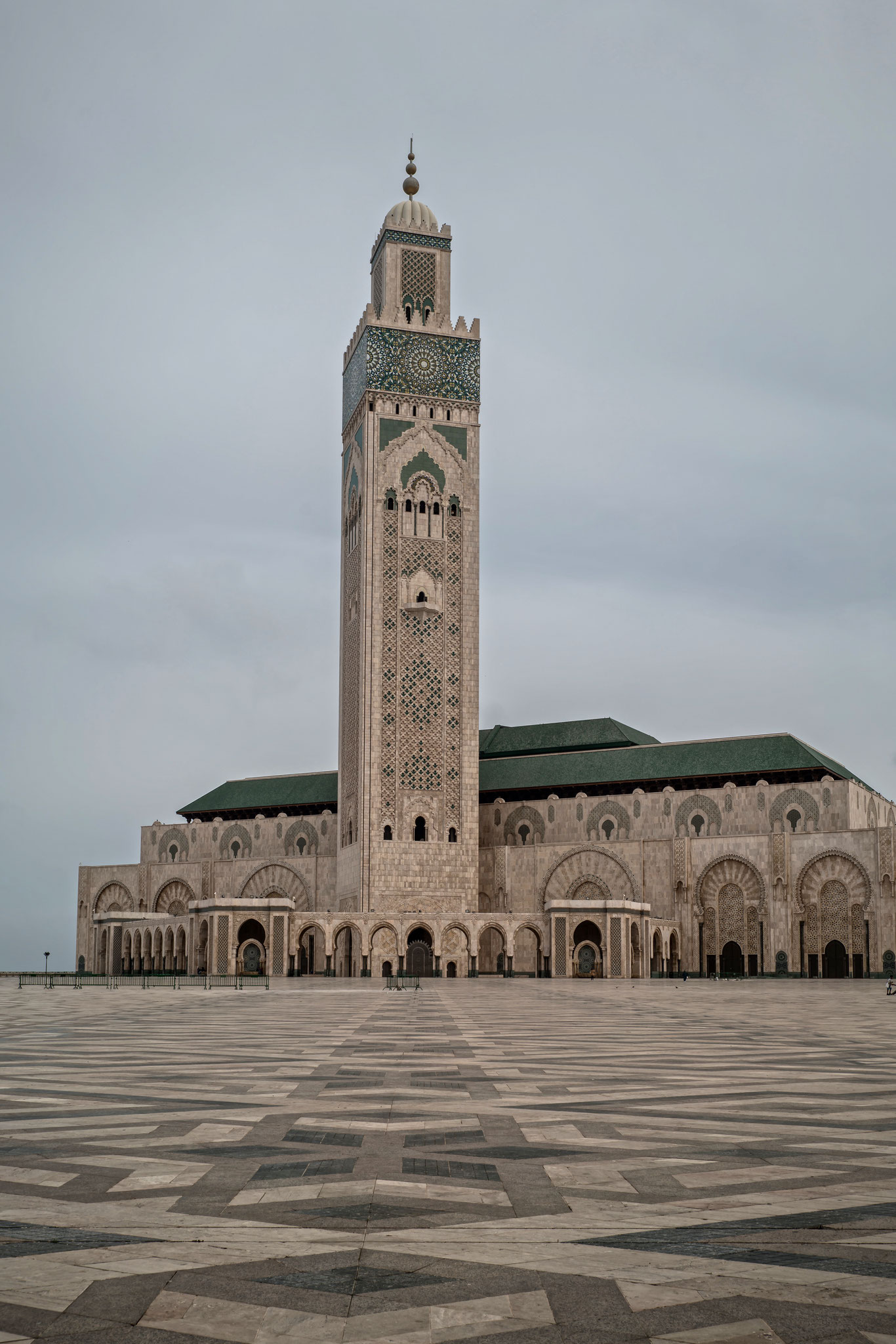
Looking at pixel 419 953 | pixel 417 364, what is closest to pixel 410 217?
pixel 417 364

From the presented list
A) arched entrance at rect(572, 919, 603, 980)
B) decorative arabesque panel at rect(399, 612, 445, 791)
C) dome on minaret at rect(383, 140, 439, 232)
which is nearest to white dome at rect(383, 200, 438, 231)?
dome on minaret at rect(383, 140, 439, 232)

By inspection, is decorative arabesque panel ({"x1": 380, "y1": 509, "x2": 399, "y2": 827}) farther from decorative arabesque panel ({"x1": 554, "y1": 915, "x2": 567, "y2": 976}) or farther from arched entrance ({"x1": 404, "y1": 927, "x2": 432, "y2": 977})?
decorative arabesque panel ({"x1": 554, "y1": 915, "x2": 567, "y2": 976})

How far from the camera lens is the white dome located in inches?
2805

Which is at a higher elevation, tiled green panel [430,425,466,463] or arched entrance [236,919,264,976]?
tiled green panel [430,425,466,463]

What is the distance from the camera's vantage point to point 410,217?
71.6 metres

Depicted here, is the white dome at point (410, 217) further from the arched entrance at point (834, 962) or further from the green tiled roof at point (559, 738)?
the arched entrance at point (834, 962)

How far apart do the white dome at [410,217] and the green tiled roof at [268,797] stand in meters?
30.9

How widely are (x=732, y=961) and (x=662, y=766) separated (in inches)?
414

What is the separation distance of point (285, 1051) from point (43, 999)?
61.8ft

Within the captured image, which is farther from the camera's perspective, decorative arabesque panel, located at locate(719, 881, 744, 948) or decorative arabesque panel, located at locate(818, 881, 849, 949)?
decorative arabesque panel, located at locate(719, 881, 744, 948)

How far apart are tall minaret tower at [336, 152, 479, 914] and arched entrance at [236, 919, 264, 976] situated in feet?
15.0

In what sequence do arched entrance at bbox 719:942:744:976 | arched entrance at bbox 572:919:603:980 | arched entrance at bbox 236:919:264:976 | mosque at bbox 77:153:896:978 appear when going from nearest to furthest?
1. mosque at bbox 77:153:896:978
2. arched entrance at bbox 719:942:744:976
3. arched entrance at bbox 572:919:603:980
4. arched entrance at bbox 236:919:264:976

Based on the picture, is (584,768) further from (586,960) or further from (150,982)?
(150,982)

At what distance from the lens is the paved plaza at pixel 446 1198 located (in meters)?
3.88
